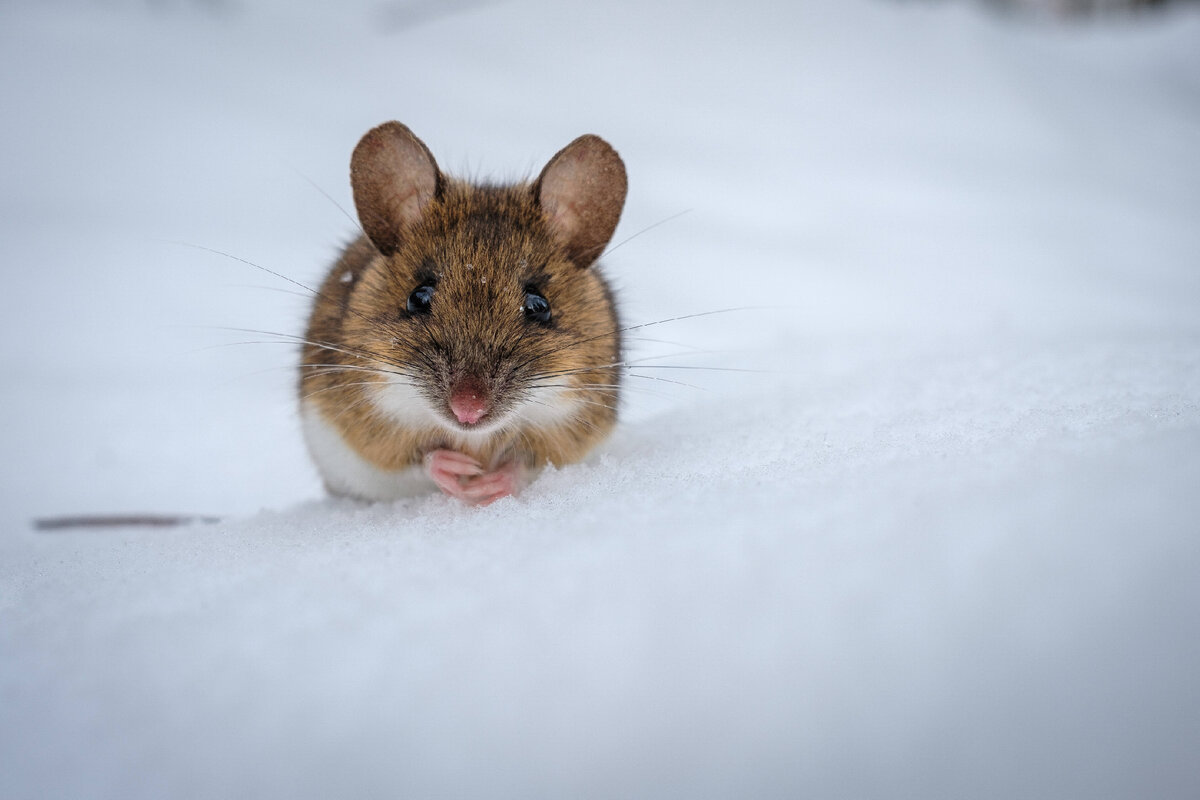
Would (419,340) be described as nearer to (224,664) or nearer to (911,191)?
(224,664)

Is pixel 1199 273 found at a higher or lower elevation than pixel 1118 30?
lower

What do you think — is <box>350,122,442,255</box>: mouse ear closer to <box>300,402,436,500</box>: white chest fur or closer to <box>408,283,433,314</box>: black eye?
<box>408,283,433,314</box>: black eye

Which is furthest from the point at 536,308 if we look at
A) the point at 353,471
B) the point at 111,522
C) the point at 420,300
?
the point at 111,522

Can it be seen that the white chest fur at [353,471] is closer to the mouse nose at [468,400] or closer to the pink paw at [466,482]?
the pink paw at [466,482]

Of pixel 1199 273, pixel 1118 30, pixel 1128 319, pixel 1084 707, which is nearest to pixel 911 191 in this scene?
pixel 1199 273

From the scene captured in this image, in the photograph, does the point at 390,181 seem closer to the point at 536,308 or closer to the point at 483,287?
the point at 483,287

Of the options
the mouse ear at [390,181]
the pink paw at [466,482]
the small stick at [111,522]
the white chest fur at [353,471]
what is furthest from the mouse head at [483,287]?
the small stick at [111,522]

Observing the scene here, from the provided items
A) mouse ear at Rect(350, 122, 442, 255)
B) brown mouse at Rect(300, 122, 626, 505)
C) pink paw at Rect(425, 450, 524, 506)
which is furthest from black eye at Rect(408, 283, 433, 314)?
pink paw at Rect(425, 450, 524, 506)
